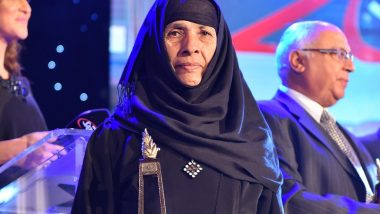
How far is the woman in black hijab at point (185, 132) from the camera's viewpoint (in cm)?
210

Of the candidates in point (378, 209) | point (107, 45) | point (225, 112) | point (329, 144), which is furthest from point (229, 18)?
point (225, 112)

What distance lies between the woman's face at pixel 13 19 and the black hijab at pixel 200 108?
3.72 ft

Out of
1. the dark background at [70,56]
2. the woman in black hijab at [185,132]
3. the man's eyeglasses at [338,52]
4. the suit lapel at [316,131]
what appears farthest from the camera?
the dark background at [70,56]

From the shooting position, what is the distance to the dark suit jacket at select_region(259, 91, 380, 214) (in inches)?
107

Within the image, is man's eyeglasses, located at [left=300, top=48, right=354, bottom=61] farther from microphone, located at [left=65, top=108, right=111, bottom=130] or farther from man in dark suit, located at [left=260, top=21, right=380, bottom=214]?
microphone, located at [left=65, top=108, right=111, bottom=130]

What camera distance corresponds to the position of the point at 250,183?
7.06ft

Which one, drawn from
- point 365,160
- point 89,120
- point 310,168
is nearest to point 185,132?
point 89,120

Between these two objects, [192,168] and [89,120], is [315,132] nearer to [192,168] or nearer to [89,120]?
[89,120]

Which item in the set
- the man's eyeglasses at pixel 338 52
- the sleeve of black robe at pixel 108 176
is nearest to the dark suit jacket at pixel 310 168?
the man's eyeglasses at pixel 338 52

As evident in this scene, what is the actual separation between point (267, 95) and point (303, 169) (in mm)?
1099

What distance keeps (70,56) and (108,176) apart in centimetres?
171

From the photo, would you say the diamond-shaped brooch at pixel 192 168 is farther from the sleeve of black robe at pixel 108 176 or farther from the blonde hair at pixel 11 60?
the blonde hair at pixel 11 60

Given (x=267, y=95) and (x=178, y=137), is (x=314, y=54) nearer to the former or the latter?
(x=267, y=95)

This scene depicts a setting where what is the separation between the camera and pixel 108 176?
213cm
